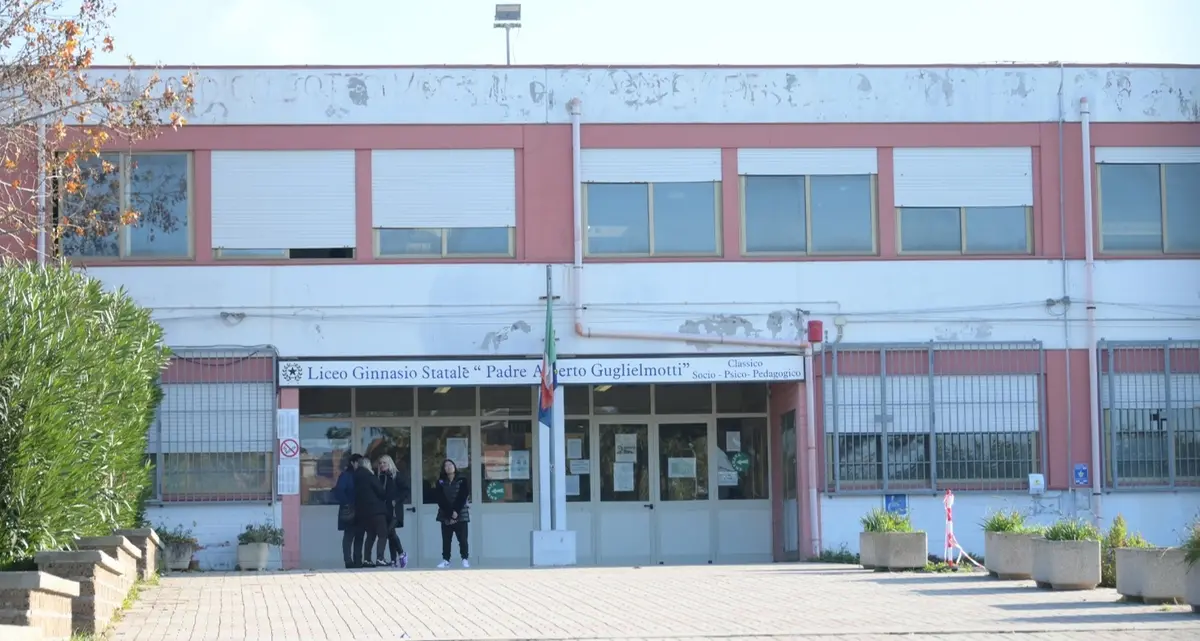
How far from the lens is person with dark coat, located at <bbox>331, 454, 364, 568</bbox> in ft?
75.7

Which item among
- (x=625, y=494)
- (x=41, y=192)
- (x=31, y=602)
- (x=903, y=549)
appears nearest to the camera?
(x=31, y=602)

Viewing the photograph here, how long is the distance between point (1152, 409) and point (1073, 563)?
27.3 feet

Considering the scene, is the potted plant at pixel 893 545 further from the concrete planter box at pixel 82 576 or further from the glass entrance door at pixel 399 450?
the concrete planter box at pixel 82 576

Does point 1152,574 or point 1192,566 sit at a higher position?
point 1192,566

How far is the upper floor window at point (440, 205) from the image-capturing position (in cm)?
2325

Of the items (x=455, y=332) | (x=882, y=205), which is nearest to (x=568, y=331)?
(x=455, y=332)

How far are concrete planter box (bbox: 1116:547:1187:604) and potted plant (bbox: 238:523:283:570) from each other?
38.1 feet

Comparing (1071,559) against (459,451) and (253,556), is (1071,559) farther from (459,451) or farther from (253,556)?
(459,451)

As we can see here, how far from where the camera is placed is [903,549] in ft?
63.3

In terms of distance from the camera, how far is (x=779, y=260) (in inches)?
928

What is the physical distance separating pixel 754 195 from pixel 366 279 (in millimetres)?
5526

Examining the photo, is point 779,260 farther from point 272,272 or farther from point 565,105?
point 272,272

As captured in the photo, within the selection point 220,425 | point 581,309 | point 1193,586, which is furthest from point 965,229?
point 220,425

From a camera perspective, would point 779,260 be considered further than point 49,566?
Yes
